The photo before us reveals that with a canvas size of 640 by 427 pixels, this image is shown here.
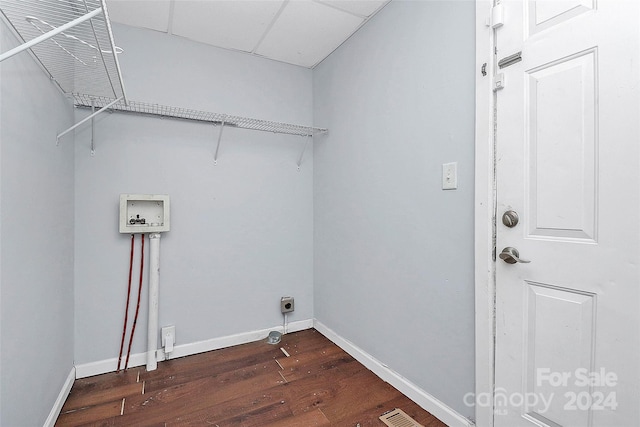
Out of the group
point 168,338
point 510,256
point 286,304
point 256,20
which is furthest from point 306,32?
point 168,338

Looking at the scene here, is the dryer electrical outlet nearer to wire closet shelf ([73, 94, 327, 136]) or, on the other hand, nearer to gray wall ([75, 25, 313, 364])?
gray wall ([75, 25, 313, 364])

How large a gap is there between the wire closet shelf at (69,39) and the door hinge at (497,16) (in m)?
1.44

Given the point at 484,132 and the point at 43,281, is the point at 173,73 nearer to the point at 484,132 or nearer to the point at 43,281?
the point at 43,281

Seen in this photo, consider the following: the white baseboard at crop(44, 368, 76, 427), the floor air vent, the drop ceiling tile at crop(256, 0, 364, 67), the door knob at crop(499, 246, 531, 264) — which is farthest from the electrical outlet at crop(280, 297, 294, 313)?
the drop ceiling tile at crop(256, 0, 364, 67)

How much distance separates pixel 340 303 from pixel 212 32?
2219 millimetres

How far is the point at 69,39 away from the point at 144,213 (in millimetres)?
1090

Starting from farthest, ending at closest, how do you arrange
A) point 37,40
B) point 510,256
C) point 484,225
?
1. point 484,225
2. point 510,256
3. point 37,40

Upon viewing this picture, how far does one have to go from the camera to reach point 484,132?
134 centimetres

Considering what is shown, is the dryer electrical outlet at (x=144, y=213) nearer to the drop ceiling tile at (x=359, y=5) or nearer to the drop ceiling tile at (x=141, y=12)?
the drop ceiling tile at (x=141, y=12)

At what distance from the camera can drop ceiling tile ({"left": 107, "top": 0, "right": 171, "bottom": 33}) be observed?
6.01 ft

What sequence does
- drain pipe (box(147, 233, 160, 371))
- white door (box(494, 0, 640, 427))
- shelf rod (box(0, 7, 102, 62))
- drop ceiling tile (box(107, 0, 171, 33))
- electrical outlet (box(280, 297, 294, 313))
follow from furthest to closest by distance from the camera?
electrical outlet (box(280, 297, 294, 313)) < drain pipe (box(147, 233, 160, 371)) < drop ceiling tile (box(107, 0, 171, 33)) < white door (box(494, 0, 640, 427)) < shelf rod (box(0, 7, 102, 62))

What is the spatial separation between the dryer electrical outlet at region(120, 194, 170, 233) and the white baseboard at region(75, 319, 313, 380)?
34.6 inches

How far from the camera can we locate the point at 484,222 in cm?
134

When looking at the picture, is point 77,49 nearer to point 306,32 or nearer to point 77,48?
point 77,48
